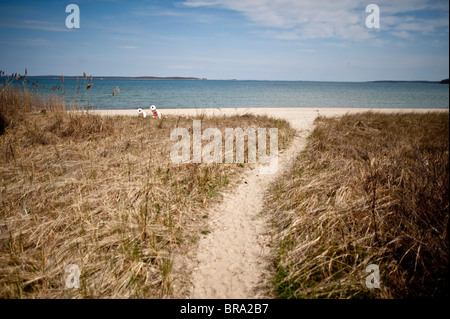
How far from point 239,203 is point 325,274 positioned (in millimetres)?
1978

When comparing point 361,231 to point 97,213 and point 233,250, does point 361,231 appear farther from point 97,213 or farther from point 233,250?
point 97,213

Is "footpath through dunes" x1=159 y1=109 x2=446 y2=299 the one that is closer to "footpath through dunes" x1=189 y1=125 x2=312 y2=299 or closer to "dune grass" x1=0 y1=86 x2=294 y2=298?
"footpath through dunes" x1=189 y1=125 x2=312 y2=299

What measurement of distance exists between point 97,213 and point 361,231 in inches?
158

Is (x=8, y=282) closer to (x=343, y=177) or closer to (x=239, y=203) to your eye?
(x=239, y=203)

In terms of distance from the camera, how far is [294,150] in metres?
7.02

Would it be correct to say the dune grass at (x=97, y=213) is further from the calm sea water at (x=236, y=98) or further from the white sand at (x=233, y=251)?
the calm sea water at (x=236, y=98)

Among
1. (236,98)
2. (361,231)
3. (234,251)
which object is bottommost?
(234,251)

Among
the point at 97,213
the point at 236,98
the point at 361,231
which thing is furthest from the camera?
the point at 236,98

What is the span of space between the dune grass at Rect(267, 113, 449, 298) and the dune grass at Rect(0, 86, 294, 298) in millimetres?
1344

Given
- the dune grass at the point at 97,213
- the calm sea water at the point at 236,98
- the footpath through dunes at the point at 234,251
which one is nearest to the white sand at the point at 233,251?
the footpath through dunes at the point at 234,251

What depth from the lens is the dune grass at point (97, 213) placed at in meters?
2.22

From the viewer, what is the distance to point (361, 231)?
2.79m

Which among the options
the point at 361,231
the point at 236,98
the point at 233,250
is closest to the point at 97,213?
the point at 233,250
